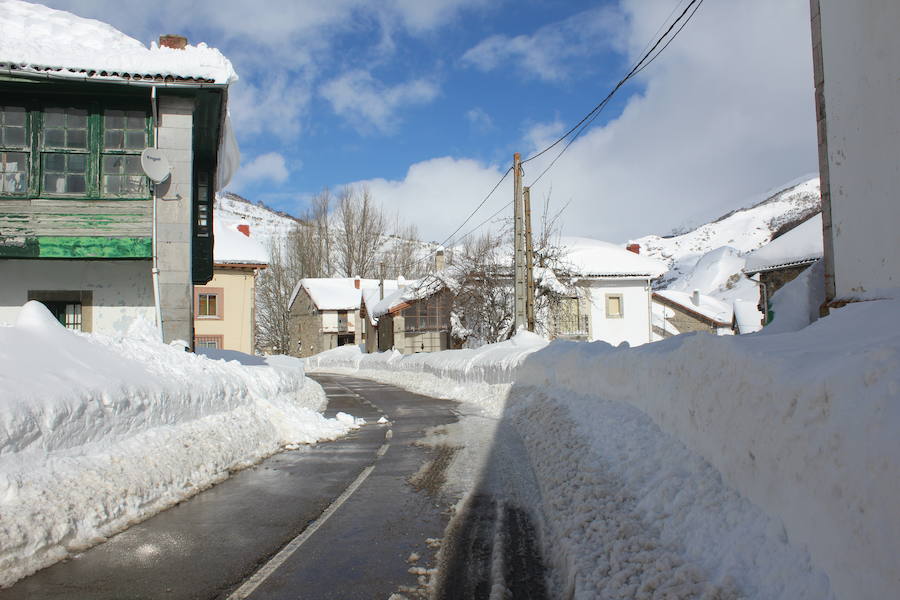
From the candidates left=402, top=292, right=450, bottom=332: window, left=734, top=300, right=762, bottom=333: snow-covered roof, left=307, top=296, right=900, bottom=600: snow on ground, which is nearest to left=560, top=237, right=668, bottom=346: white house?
left=734, top=300, right=762, bottom=333: snow-covered roof

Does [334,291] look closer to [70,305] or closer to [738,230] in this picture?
[70,305]

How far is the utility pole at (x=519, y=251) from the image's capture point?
21438mm

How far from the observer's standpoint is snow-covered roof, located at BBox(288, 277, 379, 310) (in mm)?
57334

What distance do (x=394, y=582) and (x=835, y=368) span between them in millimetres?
3000

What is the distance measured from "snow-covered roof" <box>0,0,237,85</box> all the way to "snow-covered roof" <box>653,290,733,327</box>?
151 ft

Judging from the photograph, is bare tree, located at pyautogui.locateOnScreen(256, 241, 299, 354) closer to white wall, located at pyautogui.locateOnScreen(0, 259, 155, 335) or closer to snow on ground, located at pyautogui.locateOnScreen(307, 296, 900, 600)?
white wall, located at pyautogui.locateOnScreen(0, 259, 155, 335)

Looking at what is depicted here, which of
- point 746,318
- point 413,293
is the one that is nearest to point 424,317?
point 413,293

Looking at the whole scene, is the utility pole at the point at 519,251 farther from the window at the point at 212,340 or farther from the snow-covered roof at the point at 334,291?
the snow-covered roof at the point at 334,291

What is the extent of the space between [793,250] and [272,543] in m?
19.8

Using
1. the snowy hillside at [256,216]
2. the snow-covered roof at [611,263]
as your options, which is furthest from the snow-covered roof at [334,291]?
the snowy hillside at [256,216]

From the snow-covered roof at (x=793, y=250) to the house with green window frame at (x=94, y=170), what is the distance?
16572 millimetres

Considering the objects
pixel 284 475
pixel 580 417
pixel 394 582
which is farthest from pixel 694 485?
pixel 284 475

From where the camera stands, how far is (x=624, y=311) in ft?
135

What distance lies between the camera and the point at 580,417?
9.02m
